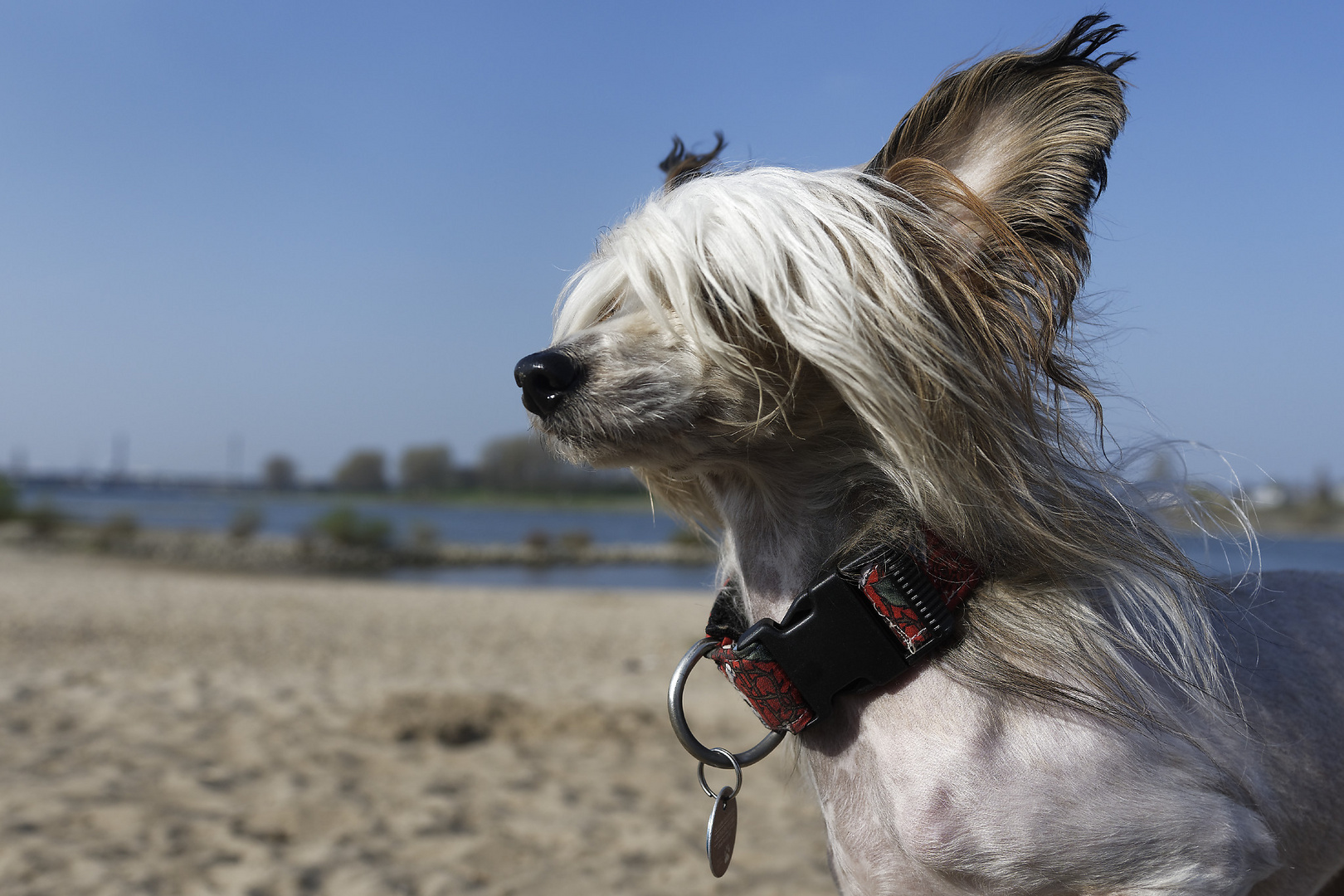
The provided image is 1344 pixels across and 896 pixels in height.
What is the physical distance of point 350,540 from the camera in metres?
31.1

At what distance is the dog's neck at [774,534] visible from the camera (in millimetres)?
1622

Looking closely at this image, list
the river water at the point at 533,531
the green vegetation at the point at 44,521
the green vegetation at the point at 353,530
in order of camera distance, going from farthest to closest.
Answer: the green vegetation at the point at 353,530 → the green vegetation at the point at 44,521 → the river water at the point at 533,531

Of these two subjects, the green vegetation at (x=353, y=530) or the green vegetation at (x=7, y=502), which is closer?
the green vegetation at (x=7, y=502)

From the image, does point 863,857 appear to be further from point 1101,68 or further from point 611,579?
point 611,579

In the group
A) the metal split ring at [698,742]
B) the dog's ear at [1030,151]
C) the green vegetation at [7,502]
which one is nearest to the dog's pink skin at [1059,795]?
the metal split ring at [698,742]

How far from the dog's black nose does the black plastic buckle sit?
1.69 feet

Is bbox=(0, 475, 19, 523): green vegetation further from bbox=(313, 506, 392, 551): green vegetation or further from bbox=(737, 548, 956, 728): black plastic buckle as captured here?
bbox=(737, 548, 956, 728): black plastic buckle

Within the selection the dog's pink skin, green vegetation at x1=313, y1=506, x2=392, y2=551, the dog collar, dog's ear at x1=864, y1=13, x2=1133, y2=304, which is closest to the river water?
the dog's pink skin

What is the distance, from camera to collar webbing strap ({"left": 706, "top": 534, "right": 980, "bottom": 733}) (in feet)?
4.62

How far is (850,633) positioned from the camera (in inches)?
56.3

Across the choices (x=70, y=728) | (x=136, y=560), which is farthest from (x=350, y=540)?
(x=70, y=728)

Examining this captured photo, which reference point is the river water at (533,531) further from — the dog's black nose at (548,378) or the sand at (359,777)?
the sand at (359,777)

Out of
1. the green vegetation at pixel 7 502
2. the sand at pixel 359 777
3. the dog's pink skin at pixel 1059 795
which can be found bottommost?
the sand at pixel 359 777

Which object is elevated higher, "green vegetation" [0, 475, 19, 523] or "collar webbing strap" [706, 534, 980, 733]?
"collar webbing strap" [706, 534, 980, 733]
